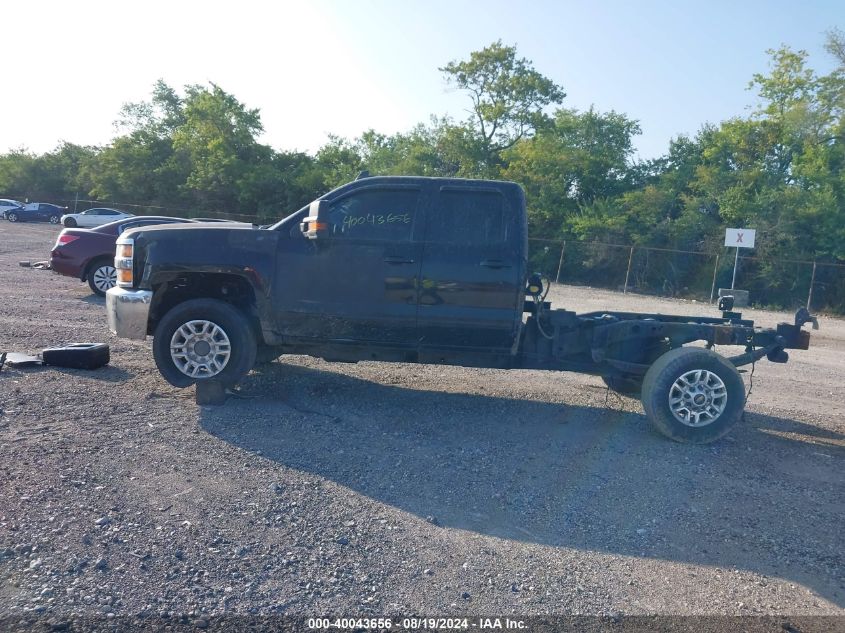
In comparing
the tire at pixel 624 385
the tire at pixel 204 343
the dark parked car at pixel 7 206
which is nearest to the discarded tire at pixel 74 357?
the tire at pixel 204 343

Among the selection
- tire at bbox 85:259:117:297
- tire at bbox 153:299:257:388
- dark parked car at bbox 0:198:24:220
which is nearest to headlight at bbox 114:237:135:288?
tire at bbox 153:299:257:388

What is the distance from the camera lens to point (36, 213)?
4709 centimetres

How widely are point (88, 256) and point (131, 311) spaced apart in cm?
775

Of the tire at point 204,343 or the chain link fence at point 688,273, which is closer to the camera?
the tire at point 204,343

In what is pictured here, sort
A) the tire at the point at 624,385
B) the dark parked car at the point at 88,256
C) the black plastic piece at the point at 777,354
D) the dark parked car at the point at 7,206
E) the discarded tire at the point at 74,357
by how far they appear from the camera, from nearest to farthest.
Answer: the black plastic piece at the point at 777,354
the discarded tire at the point at 74,357
the tire at the point at 624,385
the dark parked car at the point at 88,256
the dark parked car at the point at 7,206

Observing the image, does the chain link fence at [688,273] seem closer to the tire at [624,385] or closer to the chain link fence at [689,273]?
the chain link fence at [689,273]

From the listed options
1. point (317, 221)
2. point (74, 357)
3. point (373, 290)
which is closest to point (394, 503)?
point (373, 290)

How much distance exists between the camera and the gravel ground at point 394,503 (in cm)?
396

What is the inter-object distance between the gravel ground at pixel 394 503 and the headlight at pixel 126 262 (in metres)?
1.12

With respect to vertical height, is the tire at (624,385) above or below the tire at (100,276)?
below

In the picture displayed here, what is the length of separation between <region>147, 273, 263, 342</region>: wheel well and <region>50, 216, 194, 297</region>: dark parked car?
692 cm

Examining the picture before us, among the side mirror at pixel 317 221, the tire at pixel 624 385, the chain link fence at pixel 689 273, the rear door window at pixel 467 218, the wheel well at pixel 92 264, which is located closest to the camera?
the side mirror at pixel 317 221

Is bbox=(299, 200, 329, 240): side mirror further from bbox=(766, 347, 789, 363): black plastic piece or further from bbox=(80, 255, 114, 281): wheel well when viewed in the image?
bbox=(80, 255, 114, 281): wheel well

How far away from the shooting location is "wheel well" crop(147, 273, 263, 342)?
23.7 ft
